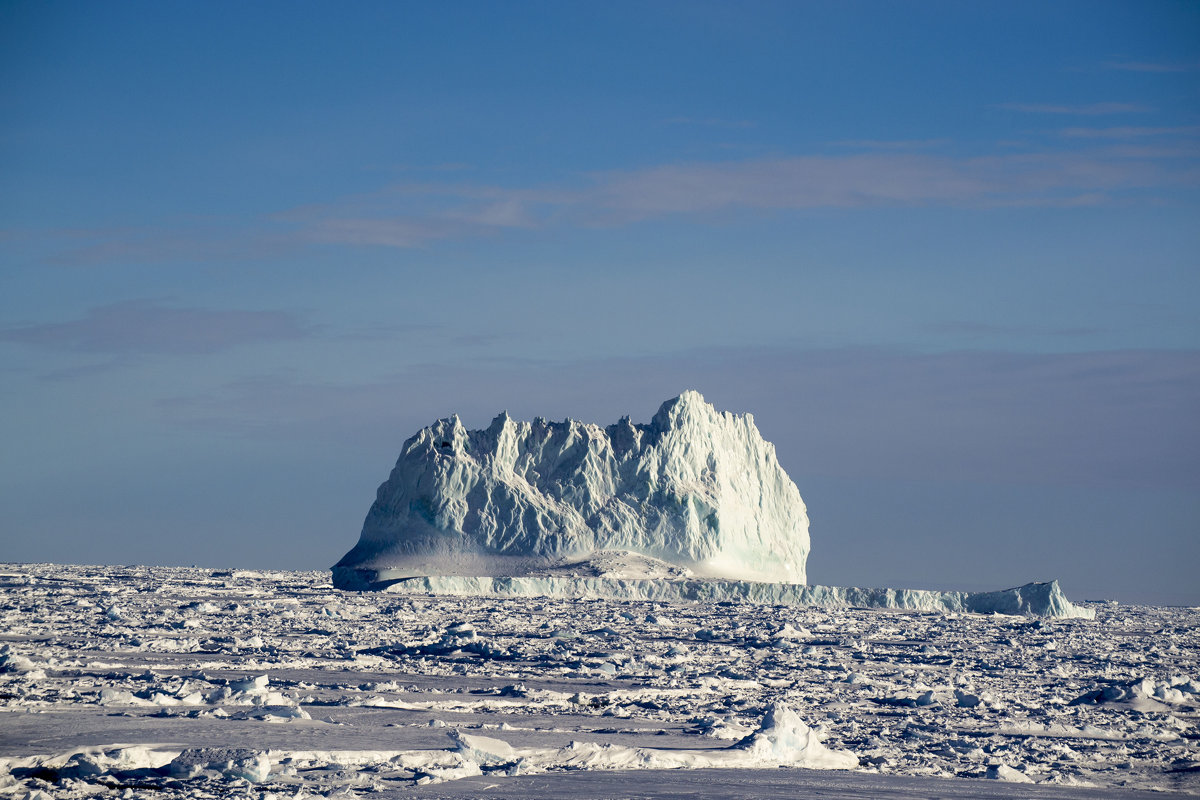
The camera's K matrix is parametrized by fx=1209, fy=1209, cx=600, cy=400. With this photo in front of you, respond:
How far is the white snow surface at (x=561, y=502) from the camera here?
34.0 m

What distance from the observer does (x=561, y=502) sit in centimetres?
3512

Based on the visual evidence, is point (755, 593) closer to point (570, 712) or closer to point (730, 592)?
point (730, 592)

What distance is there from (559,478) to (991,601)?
12.5 meters

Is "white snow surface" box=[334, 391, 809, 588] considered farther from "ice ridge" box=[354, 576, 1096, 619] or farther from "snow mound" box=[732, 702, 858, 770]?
"snow mound" box=[732, 702, 858, 770]

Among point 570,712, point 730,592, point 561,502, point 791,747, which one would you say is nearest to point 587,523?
point 561,502

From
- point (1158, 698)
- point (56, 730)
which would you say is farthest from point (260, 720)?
point (1158, 698)

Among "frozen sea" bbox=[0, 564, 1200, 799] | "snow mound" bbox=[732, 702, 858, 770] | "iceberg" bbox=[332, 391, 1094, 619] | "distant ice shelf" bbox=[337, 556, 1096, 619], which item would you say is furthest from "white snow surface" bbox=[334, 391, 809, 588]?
"snow mound" bbox=[732, 702, 858, 770]

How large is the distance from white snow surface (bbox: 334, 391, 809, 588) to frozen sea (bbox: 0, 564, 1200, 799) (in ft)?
43.1

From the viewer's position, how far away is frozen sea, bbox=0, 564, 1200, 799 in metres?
7.46

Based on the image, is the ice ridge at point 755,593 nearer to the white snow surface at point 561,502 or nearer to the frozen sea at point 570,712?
the white snow surface at point 561,502

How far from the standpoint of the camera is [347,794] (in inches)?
→ 272

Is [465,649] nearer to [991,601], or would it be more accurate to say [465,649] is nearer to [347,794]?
[347,794]

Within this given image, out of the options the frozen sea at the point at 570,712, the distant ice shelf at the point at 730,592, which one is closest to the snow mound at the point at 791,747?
the frozen sea at the point at 570,712

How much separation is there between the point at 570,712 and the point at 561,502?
2452 centimetres
